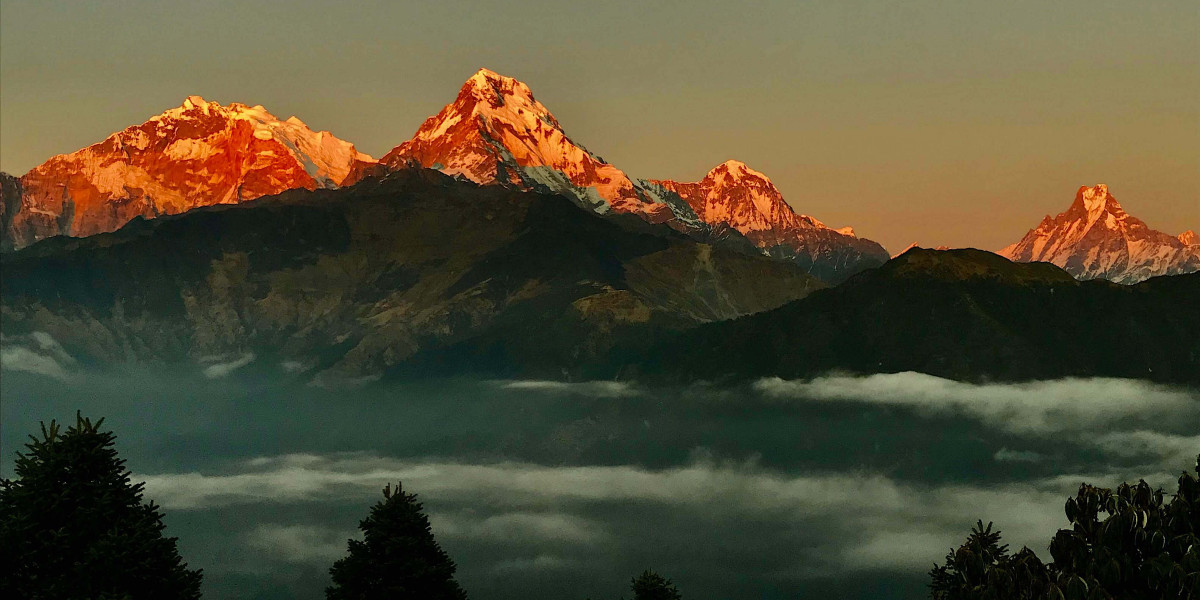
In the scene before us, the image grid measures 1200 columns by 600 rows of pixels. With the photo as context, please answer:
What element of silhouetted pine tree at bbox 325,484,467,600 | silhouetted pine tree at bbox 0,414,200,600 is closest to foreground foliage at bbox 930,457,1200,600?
silhouetted pine tree at bbox 325,484,467,600

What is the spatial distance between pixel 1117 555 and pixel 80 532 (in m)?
74.2

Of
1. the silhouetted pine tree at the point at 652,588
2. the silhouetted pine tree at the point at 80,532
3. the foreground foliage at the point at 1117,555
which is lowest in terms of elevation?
the foreground foliage at the point at 1117,555

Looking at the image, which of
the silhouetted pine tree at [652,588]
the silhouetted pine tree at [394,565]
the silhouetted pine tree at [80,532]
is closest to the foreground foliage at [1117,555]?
the silhouetted pine tree at [394,565]

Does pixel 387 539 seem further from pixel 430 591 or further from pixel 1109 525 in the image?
pixel 1109 525

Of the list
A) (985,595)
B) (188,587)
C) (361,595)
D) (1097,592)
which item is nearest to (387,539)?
(361,595)

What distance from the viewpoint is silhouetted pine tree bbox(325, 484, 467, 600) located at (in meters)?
140

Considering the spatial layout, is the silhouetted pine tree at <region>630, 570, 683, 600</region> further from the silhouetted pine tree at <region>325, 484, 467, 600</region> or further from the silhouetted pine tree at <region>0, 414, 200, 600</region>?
the silhouetted pine tree at <region>0, 414, 200, 600</region>

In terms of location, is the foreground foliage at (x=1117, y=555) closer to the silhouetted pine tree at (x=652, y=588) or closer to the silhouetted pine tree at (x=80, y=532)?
the silhouetted pine tree at (x=80, y=532)

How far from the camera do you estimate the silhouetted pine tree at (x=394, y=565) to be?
140 m

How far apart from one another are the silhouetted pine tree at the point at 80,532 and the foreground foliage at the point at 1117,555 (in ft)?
194

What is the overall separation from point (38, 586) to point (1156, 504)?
7796cm

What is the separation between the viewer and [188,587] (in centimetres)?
12156

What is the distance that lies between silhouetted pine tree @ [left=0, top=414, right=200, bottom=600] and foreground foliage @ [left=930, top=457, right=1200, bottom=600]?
59170 millimetres

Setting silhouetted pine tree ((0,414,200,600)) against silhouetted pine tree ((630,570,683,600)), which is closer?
silhouetted pine tree ((0,414,200,600))
